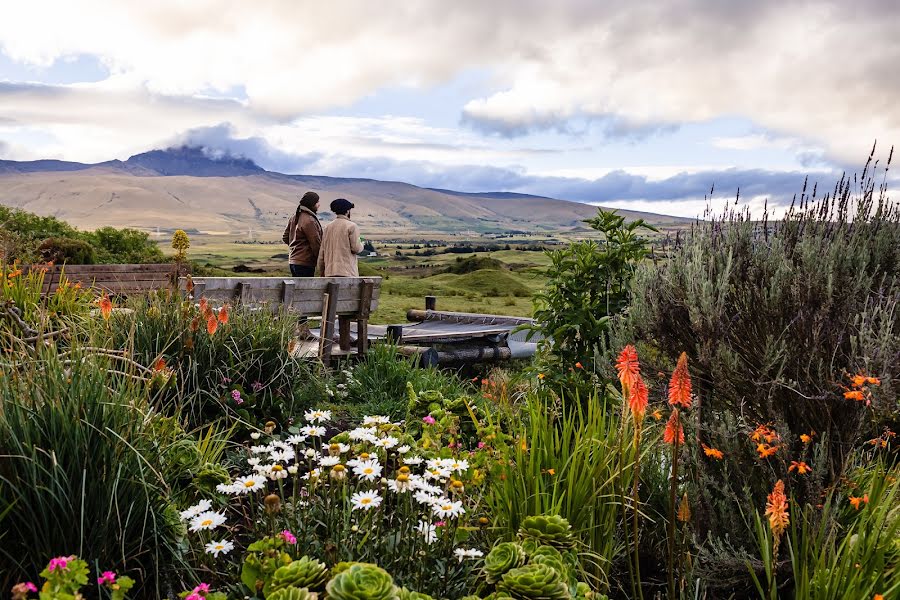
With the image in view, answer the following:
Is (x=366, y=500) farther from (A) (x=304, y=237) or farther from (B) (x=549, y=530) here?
(A) (x=304, y=237)

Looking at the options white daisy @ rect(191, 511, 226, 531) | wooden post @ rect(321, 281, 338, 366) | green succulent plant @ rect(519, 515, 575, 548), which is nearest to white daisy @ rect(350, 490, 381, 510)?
white daisy @ rect(191, 511, 226, 531)

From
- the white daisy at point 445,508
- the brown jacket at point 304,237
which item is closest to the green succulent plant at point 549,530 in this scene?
the white daisy at point 445,508

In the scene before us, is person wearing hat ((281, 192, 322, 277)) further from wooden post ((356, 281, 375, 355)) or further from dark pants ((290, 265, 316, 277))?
wooden post ((356, 281, 375, 355))

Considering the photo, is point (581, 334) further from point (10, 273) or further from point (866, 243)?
point (10, 273)

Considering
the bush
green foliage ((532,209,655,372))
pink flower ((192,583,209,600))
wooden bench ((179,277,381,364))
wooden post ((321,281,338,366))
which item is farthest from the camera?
the bush

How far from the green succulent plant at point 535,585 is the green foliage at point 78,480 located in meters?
1.42

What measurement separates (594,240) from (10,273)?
6880 millimetres

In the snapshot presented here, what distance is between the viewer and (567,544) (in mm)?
2912

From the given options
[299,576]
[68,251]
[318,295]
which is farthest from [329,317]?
[68,251]

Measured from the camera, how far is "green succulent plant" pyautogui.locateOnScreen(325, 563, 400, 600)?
1.96m

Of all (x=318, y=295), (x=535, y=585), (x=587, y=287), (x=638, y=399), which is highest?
(x=587, y=287)

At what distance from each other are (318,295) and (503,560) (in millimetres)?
7418

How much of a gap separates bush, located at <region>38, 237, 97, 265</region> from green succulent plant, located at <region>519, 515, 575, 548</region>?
1805 centimetres

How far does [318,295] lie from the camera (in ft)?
31.4
